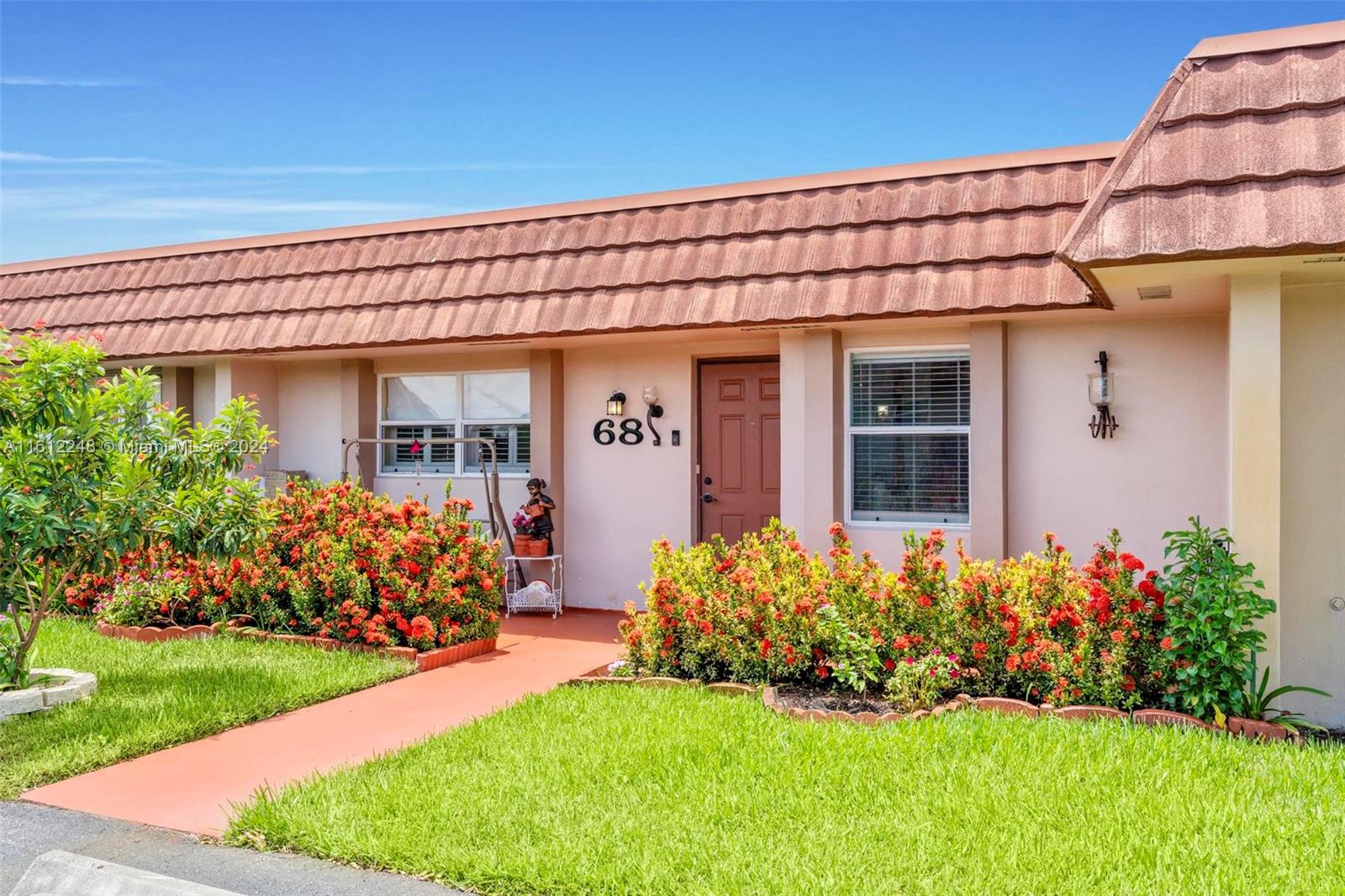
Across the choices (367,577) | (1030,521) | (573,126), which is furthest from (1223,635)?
(573,126)

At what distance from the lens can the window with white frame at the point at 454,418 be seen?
1044cm

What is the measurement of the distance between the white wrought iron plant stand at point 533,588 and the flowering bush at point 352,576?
1.08 m

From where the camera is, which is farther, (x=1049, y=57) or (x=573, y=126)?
(x=573, y=126)

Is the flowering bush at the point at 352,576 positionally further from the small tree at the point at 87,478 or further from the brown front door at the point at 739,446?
the brown front door at the point at 739,446

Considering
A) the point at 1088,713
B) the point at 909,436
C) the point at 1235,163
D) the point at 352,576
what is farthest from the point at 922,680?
the point at 352,576

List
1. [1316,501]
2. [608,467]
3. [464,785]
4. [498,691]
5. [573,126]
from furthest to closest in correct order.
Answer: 1. [573,126]
2. [608,467]
3. [498,691]
4. [1316,501]
5. [464,785]

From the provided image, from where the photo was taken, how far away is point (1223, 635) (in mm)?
5262

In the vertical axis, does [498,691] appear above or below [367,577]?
below

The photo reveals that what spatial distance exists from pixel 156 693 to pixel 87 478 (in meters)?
1.41

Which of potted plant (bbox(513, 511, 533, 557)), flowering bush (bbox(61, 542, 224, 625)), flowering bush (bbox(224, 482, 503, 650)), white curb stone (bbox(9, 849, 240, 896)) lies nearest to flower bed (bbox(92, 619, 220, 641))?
flowering bush (bbox(61, 542, 224, 625))

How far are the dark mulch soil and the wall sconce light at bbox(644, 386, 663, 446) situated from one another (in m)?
3.86

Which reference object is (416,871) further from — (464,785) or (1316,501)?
(1316,501)

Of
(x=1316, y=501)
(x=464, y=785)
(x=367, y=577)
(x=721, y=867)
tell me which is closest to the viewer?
(x=721, y=867)

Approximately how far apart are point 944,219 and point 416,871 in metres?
6.27
